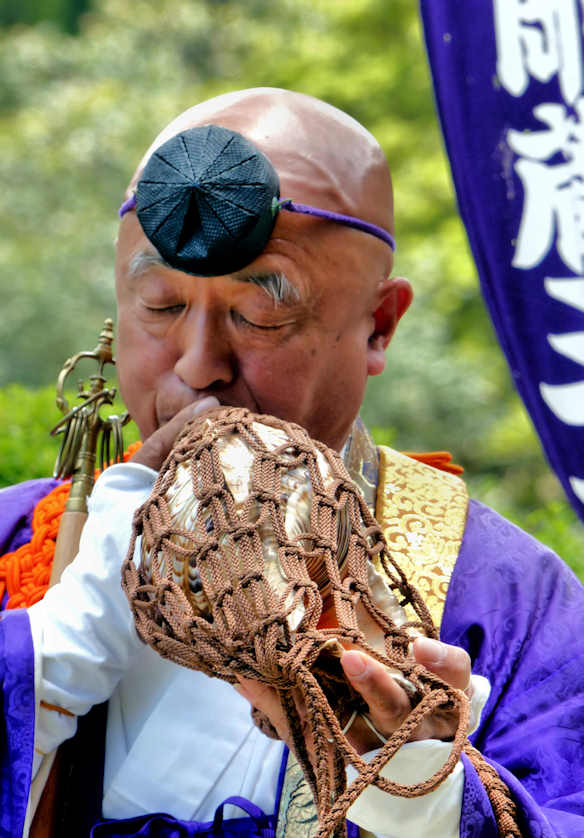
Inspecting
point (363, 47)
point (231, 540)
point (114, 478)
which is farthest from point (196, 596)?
point (363, 47)

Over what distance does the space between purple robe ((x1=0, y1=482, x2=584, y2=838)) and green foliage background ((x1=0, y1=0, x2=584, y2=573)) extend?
8.18 m

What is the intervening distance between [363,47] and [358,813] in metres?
12.3

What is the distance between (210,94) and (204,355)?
11.6m

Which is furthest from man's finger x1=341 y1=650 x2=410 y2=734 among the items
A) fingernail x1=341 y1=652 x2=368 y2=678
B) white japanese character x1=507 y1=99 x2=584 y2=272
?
white japanese character x1=507 y1=99 x2=584 y2=272

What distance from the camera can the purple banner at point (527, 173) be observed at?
370 centimetres

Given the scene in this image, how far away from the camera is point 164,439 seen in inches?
92.2

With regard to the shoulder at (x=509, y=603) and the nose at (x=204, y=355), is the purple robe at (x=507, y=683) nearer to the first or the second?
the shoulder at (x=509, y=603)

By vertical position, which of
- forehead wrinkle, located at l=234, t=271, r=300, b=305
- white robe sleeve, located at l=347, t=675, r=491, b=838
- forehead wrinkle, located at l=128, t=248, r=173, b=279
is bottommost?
white robe sleeve, located at l=347, t=675, r=491, b=838

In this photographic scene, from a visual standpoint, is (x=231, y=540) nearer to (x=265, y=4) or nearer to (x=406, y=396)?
(x=406, y=396)

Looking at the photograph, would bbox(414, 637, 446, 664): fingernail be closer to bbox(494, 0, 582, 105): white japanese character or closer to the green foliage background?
bbox(494, 0, 582, 105): white japanese character

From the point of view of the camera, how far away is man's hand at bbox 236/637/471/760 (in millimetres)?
1761

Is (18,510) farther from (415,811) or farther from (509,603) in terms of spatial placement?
(415,811)

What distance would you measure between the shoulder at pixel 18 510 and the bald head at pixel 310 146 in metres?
0.83

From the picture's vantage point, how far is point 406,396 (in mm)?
11297
